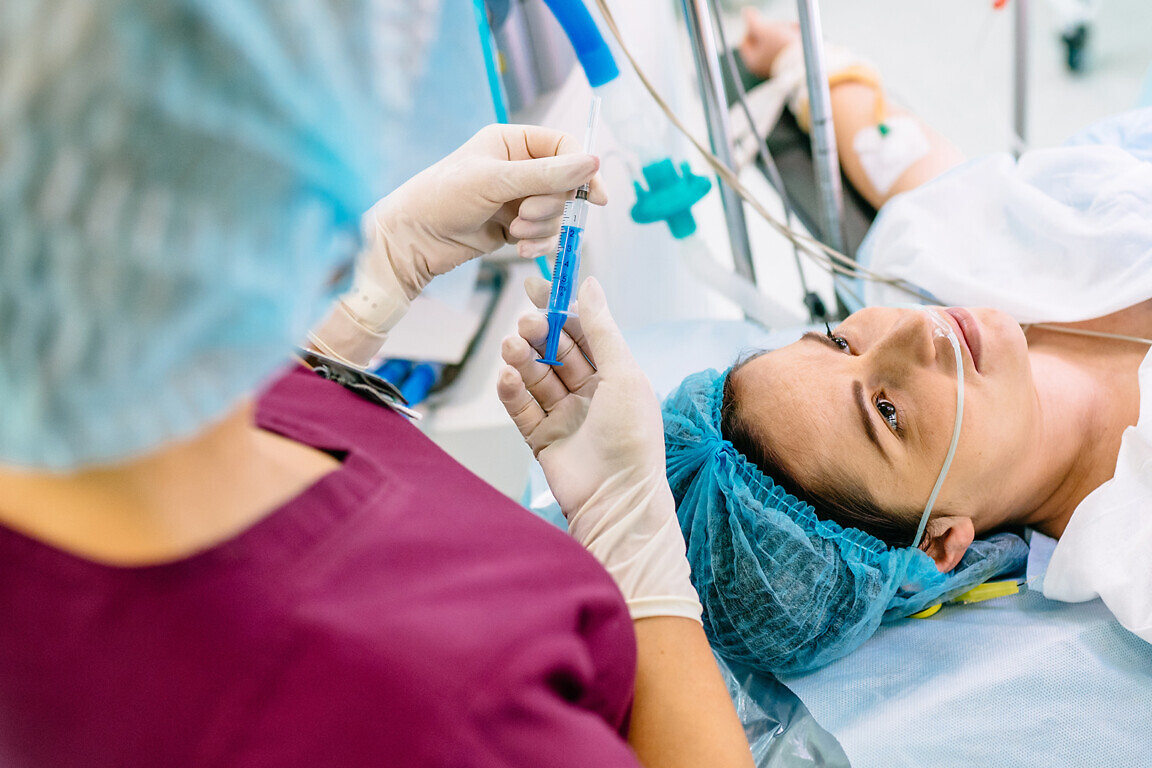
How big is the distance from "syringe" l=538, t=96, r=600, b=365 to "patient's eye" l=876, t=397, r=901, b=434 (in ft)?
1.76

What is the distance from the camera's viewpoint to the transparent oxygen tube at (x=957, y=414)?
1072 millimetres

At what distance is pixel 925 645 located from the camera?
1.15 m

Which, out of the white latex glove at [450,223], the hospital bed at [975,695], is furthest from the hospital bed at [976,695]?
the white latex glove at [450,223]

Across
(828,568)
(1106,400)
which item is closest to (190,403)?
(828,568)

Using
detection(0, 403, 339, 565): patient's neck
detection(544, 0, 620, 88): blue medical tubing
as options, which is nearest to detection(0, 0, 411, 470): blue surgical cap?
detection(0, 403, 339, 565): patient's neck

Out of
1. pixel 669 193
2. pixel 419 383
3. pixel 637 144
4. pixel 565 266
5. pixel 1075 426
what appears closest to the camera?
pixel 565 266

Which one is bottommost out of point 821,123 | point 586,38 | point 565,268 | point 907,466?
point 907,466

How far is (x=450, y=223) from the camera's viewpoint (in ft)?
3.34

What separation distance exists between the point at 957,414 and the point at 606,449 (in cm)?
54

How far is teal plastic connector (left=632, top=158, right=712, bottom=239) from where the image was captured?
1323 mm

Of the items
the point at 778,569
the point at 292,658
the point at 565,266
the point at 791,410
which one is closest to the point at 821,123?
the point at 791,410

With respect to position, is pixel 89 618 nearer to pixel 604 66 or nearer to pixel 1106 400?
pixel 604 66

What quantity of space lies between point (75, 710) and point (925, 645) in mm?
1129

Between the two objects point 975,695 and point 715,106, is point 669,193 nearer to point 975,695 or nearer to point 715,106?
point 715,106
